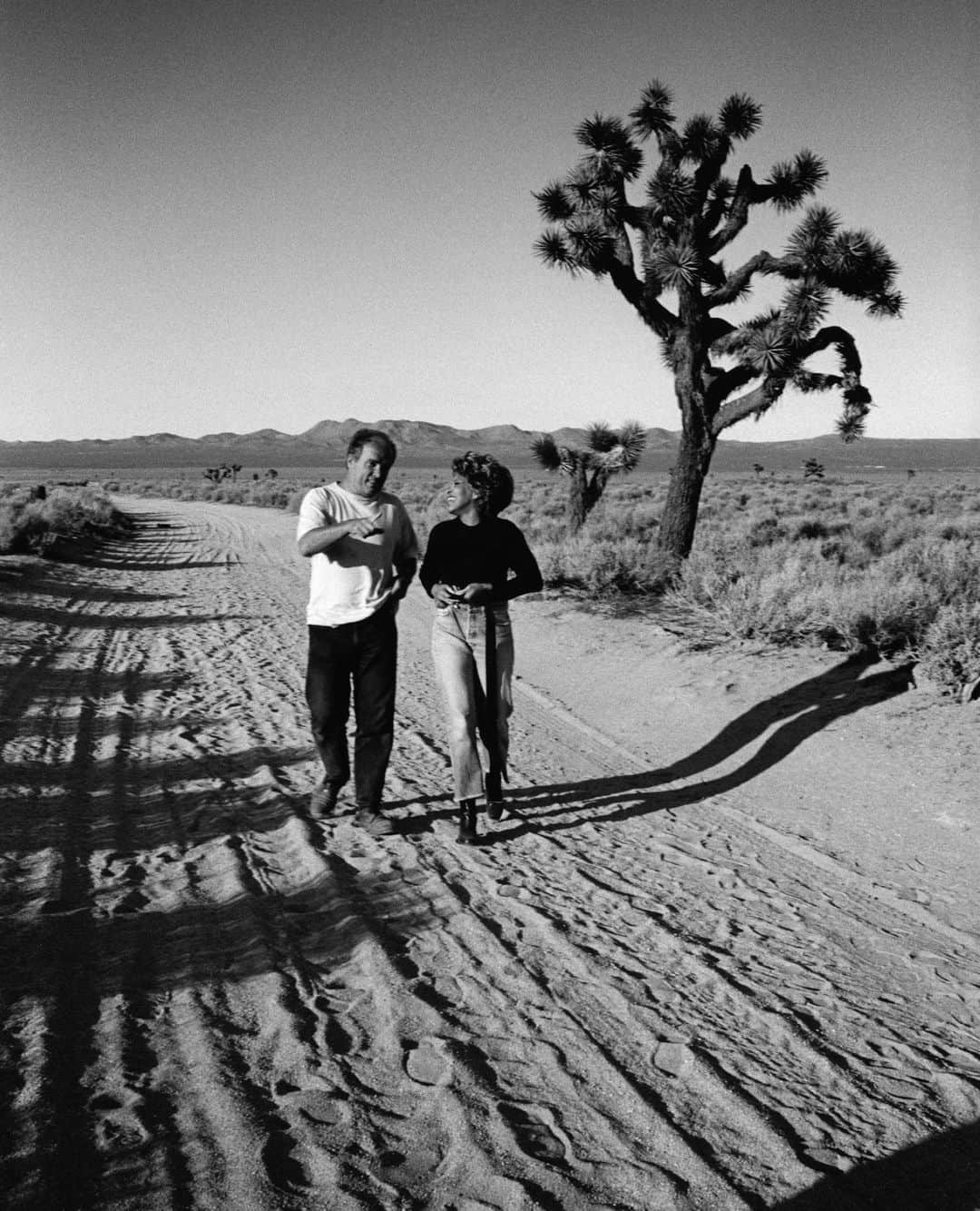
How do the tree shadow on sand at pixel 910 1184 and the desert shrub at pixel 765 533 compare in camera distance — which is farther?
the desert shrub at pixel 765 533

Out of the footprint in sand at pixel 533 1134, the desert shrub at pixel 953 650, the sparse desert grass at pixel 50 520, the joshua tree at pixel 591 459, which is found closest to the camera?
the footprint in sand at pixel 533 1134

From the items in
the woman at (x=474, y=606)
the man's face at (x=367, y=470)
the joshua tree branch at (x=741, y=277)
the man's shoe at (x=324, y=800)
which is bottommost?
the man's shoe at (x=324, y=800)

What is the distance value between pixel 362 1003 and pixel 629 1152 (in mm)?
1064

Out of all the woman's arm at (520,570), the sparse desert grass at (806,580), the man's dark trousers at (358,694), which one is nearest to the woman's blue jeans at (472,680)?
the woman's arm at (520,570)

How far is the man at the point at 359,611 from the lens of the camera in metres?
4.46

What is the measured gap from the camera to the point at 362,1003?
3107 mm

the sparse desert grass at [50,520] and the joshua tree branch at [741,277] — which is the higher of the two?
the joshua tree branch at [741,277]

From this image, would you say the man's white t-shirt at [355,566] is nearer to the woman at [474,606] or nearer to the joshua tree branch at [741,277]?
the woman at [474,606]

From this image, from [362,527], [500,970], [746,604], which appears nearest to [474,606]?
[362,527]

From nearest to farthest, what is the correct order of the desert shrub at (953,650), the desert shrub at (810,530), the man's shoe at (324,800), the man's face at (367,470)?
the man's face at (367,470) < the man's shoe at (324,800) < the desert shrub at (953,650) < the desert shrub at (810,530)

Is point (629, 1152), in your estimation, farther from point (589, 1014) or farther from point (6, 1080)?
point (6, 1080)

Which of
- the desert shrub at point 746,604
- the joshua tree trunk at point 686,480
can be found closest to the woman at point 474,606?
the desert shrub at point 746,604

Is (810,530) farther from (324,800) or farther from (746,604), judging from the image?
(324,800)

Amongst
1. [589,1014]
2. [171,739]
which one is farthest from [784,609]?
[589,1014]
